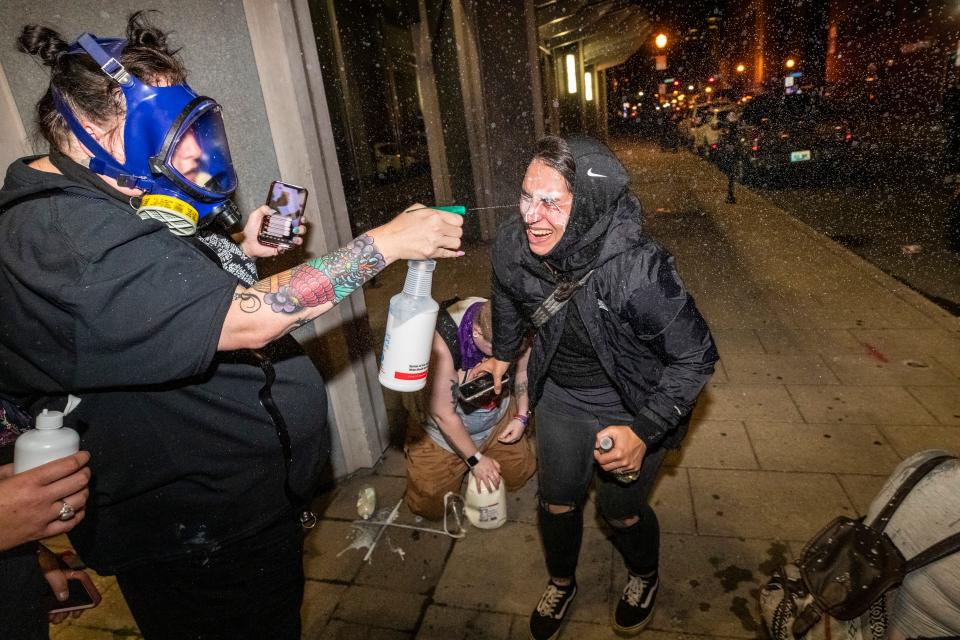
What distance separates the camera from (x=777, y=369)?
4.80 meters

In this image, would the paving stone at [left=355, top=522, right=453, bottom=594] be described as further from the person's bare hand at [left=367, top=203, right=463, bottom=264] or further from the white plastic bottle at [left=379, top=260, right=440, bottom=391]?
the person's bare hand at [left=367, top=203, right=463, bottom=264]

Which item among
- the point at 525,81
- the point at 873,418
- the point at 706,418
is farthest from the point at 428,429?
the point at 525,81

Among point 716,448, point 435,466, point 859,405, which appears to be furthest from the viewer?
point 859,405

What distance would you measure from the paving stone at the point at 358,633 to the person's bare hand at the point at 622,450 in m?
1.48

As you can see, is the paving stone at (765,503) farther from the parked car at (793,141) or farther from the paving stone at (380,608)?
the parked car at (793,141)

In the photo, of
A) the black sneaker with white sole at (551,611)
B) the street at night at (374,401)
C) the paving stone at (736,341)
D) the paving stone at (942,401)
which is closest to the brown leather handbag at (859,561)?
the street at night at (374,401)

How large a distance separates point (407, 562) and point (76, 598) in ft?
5.19

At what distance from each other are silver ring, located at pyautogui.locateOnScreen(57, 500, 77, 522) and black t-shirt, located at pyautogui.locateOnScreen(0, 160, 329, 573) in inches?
8.9

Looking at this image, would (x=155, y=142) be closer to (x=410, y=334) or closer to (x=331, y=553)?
(x=410, y=334)

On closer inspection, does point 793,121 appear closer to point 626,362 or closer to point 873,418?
point 873,418

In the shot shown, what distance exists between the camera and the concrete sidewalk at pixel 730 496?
2744mm

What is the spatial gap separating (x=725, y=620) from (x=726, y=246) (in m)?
7.35

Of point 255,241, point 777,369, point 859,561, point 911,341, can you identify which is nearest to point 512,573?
point 859,561

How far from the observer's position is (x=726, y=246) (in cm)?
877
